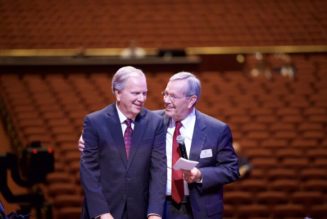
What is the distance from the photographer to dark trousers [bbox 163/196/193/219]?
9.30ft

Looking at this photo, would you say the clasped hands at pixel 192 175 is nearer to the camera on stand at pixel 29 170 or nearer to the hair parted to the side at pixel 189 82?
the hair parted to the side at pixel 189 82

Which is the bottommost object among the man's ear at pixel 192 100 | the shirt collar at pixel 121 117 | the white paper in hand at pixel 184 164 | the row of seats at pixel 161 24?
the white paper in hand at pixel 184 164

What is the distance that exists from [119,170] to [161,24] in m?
8.86

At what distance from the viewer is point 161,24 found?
11.3 meters

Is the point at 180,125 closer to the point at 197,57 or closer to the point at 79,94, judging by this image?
the point at 79,94

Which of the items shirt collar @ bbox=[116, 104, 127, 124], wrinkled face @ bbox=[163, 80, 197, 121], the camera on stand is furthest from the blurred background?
wrinkled face @ bbox=[163, 80, 197, 121]

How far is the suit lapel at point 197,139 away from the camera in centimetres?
287

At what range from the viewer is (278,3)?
12070 millimetres

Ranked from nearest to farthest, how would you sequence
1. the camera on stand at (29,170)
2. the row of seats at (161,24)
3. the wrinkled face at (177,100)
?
the wrinkled face at (177,100), the camera on stand at (29,170), the row of seats at (161,24)

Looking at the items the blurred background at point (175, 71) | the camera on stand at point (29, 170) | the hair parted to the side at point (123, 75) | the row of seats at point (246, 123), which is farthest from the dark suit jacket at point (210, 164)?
the row of seats at point (246, 123)

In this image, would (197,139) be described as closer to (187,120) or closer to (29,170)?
(187,120)

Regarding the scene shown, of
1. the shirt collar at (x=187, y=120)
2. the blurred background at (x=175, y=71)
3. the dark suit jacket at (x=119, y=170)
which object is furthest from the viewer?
the blurred background at (x=175, y=71)

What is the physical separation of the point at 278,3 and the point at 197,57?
129 inches

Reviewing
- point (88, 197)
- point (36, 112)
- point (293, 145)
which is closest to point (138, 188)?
point (88, 197)
